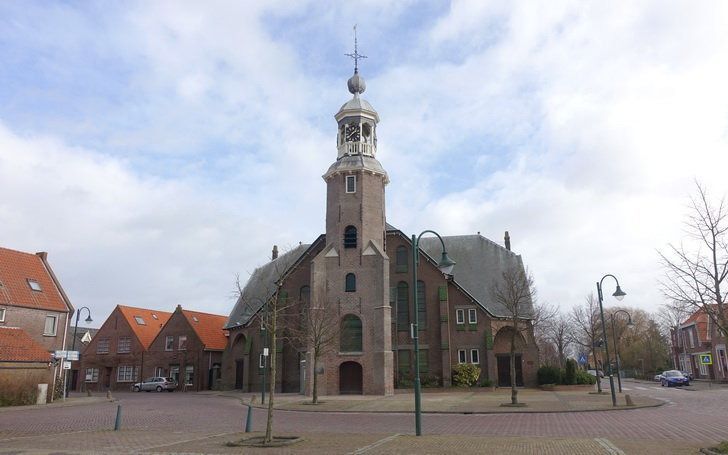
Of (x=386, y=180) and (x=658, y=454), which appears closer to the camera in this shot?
(x=658, y=454)

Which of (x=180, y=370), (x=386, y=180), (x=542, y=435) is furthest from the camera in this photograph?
(x=180, y=370)

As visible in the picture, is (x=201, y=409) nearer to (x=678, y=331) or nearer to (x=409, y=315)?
(x=409, y=315)

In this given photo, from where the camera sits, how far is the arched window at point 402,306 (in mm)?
43931

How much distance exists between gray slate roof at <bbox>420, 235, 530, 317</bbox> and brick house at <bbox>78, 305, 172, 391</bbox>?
30.4 metres

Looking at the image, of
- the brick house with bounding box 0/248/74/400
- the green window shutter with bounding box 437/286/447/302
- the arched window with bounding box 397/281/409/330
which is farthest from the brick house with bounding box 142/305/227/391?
the green window shutter with bounding box 437/286/447/302

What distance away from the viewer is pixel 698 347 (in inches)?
2511

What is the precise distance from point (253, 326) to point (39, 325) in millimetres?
16420

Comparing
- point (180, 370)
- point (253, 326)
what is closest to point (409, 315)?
point (253, 326)

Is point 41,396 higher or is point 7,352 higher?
point 7,352

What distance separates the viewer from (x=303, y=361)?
40312 mm

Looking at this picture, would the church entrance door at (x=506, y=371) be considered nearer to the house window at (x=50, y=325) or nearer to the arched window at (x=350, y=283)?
the arched window at (x=350, y=283)

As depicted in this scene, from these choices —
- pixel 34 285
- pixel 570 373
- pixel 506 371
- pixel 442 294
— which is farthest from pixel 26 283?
pixel 570 373

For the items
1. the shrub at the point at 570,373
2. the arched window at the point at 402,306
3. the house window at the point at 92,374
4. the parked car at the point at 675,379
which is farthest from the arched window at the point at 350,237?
the house window at the point at 92,374

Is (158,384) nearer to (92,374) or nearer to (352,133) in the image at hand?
(92,374)
